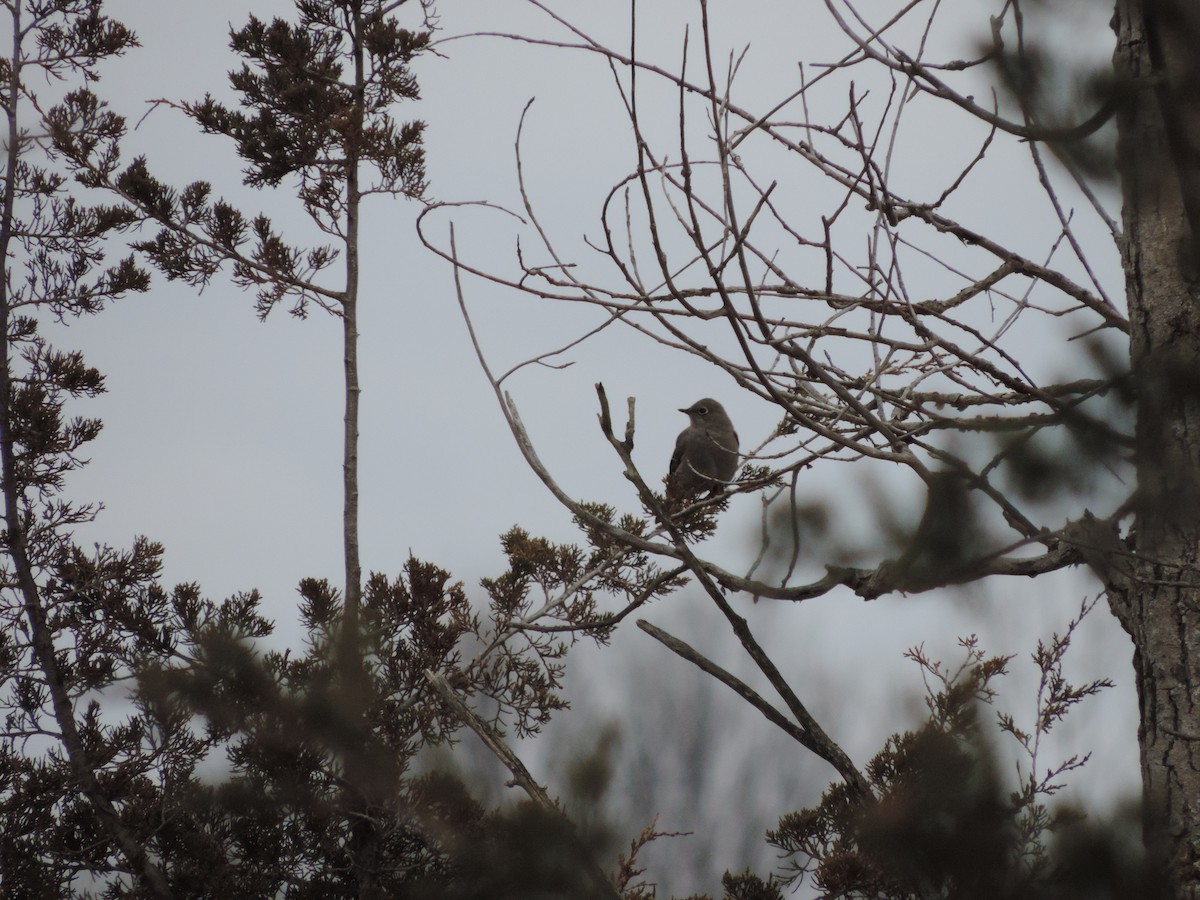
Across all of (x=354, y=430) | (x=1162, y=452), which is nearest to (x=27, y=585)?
(x=354, y=430)

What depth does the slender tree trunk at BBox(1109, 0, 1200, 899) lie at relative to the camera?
1499mm

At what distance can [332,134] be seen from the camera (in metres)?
5.09

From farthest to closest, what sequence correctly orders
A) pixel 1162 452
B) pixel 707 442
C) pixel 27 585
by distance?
pixel 707 442 → pixel 27 585 → pixel 1162 452

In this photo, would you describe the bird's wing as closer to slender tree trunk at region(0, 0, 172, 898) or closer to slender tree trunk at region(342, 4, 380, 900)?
slender tree trunk at region(342, 4, 380, 900)

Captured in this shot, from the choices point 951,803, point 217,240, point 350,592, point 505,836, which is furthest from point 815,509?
point 217,240

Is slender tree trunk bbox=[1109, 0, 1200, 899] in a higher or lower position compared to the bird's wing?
lower

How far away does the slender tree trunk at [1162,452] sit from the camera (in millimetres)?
1499

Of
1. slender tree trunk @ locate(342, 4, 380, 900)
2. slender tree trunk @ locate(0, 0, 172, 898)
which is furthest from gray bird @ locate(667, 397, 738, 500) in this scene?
slender tree trunk @ locate(0, 0, 172, 898)

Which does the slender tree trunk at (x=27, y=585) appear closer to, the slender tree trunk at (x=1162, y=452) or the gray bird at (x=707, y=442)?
the slender tree trunk at (x=1162, y=452)

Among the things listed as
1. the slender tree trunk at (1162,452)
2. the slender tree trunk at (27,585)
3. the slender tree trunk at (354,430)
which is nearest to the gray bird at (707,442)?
Answer: the slender tree trunk at (354,430)

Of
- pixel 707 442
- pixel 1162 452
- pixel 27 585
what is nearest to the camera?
pixel 1162 452

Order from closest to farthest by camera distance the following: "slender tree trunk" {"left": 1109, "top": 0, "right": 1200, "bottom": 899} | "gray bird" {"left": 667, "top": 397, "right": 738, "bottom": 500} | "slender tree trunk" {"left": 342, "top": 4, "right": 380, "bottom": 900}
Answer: "slender tree trunk" {"left": 1109, "top": 0, "right": 1200, "bottom": 899}
"slender tree trunk" {"left": 342, "top": 4, "right": 380, "bottom": 900}
"gray bird" {"left": 667, "top": 397, "right": 738, "bottom": 500}

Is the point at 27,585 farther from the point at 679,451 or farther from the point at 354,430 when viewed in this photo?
the point at 679,451

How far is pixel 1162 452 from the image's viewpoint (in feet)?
4.73
